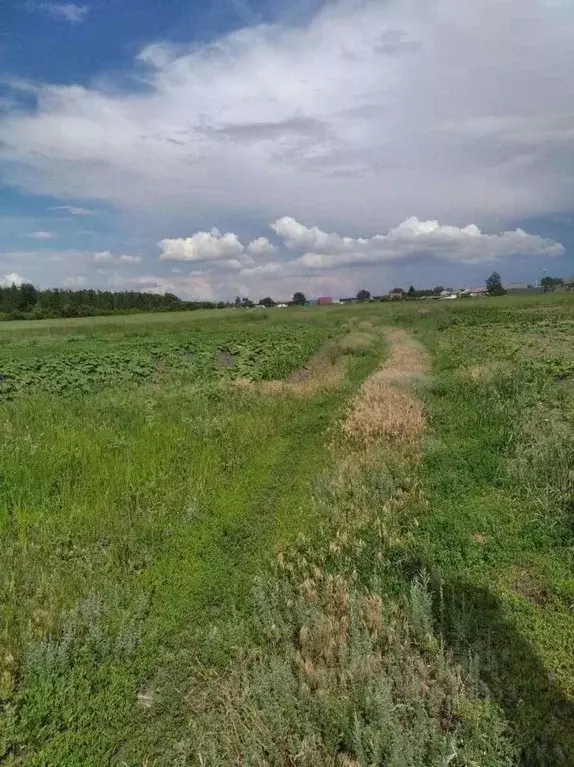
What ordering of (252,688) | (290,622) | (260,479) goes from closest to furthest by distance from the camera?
(252,688) < (290,622) < (260,479)

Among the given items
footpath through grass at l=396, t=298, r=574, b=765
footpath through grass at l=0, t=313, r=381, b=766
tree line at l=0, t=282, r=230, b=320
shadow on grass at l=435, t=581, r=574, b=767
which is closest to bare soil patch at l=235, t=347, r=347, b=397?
footpath through grass at l=0, t=313, r=381, b=766

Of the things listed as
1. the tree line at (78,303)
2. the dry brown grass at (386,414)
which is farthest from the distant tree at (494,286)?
the dry brown grass at (386,414)

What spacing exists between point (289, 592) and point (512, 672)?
2.44 m

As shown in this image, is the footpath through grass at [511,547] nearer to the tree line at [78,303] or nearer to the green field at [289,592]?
the green field at [289,592]

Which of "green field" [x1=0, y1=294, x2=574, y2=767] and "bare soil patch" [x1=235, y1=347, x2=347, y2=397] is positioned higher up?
"bare soil patch" [x1=235, y1=347, x2=347, y2=397]

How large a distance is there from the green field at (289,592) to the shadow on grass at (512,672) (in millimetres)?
21

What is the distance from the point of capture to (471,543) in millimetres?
6715

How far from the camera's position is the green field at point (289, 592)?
415 cm

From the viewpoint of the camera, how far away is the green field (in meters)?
4.15

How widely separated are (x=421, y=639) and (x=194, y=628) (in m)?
2.48

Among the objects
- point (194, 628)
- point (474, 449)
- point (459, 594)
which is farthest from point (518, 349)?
point (194, 628)

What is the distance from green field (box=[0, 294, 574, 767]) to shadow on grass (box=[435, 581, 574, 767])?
0.02 metres

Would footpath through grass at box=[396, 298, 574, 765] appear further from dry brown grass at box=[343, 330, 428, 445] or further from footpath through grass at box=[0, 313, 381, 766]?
footpath through grass at box=[0, 313, 381, 766]

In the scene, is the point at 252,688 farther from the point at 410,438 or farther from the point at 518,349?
the point at 518,349
